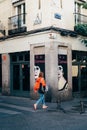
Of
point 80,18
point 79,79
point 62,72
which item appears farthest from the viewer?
point 79,79

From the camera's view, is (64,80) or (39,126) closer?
(39,126)

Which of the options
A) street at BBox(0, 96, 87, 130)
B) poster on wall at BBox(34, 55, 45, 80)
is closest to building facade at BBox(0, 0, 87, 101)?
poster on wall at BBox(34, 55, 45, 80)

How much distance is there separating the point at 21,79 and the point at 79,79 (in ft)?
12.1

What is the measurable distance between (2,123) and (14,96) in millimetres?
9406

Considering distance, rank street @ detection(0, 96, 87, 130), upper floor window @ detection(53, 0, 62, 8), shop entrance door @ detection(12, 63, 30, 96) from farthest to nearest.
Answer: shop entrance door @ detection(12, 63, 30, 96) → upper floor window @ detection(53, 0, 62, 8) → street @ detection(0, 96, 87, 130)

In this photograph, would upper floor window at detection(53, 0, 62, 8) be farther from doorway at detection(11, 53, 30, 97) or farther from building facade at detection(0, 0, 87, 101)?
doorway at detection(11, 53, 30, 97)

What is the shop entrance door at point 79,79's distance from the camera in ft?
59.8

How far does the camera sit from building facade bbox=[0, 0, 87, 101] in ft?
53.7

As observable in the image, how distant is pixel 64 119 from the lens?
10.7 metres

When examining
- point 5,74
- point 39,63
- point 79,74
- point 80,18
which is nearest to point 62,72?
point 39,63

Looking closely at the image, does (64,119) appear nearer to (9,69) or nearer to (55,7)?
(55,7)

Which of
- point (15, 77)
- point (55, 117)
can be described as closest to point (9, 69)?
point (15, 77)

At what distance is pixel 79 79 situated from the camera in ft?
60.8

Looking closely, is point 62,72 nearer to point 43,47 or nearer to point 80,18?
point 43,47
